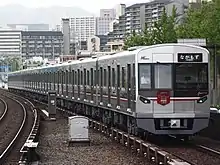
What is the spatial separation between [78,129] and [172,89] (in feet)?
12.9

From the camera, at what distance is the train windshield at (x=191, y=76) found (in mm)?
18172

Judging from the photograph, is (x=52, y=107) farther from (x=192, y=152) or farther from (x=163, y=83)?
(x=192, y=152)

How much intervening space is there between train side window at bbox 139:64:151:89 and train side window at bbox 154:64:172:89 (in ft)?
0.59

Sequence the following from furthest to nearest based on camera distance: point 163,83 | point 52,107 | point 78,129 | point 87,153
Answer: point 52,107
point 78,129
point 163,83
point 87,153

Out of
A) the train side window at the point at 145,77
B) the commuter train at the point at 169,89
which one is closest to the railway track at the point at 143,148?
the commuter train at the point at 169,89

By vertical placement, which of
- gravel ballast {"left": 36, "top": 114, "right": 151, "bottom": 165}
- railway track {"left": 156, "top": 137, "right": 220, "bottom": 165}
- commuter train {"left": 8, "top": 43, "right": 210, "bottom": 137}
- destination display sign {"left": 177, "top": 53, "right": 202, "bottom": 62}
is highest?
destination display sign {"left": 177, "top": 53, "right": 202, "bottom": 62}

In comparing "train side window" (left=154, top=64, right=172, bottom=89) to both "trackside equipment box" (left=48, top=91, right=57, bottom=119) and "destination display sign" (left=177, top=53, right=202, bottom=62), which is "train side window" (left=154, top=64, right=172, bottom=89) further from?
"trackside equipment box" (left=48, top=91, right=57, bottom=119)

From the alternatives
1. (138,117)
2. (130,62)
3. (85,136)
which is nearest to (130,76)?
(130,62)

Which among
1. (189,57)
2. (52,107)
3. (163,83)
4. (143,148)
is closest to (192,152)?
(143,148)

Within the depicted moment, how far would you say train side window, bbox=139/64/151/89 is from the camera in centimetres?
1806

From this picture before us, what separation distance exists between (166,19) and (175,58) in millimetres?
24992

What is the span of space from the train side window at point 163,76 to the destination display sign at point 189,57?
1.38 ft

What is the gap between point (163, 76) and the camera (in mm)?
18156

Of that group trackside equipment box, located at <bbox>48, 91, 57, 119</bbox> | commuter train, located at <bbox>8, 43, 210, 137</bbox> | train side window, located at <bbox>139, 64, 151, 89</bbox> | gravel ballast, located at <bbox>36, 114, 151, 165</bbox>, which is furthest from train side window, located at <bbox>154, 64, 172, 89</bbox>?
trackside equipment box, located at <bbox>48, 91, 57, 119</bbox>
